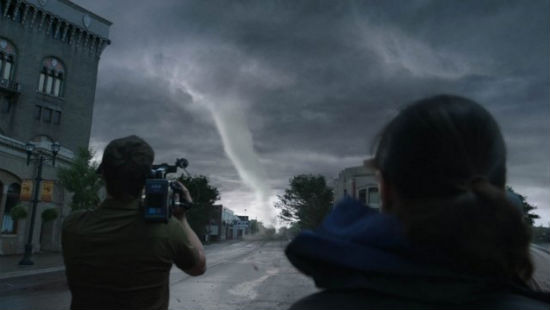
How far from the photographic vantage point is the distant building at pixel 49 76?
3472cm

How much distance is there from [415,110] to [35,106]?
4104cm

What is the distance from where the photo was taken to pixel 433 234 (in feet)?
3.42

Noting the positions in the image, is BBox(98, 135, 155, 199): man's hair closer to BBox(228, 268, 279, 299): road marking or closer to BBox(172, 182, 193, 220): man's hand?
BBox(172, 182, 193, 220): man's hand

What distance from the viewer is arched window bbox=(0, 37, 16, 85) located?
35.0 m

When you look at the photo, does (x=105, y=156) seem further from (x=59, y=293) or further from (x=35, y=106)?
(x=35, y=106)

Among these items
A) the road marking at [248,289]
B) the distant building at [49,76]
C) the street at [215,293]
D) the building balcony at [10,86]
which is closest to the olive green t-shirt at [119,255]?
the street at [215,293]

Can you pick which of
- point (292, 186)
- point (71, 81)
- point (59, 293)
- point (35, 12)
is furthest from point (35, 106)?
point (292, 186)

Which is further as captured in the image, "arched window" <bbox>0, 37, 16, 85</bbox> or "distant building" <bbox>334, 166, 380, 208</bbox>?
A: "distant building" <bbox>334, 166, 380, 208</bbox>

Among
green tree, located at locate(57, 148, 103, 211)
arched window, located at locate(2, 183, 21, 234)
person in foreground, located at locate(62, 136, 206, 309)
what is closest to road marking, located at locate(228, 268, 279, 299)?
person in foreground, located at locate(62, 136, 206, 309)

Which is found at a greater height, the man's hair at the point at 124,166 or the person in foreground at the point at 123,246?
the man's hair at the point at 124,166

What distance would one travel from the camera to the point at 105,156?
246 centimetres

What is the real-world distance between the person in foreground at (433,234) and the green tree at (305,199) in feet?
257

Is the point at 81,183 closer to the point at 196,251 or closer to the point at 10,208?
the point at 10,208

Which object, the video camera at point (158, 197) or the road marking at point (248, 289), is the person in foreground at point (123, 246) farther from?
the road marking at point (248, 289)
